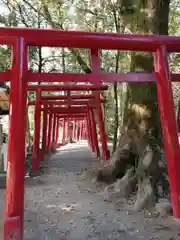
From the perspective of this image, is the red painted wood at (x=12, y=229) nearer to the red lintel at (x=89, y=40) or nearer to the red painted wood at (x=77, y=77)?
the red painted wood at (x=77, y=77)

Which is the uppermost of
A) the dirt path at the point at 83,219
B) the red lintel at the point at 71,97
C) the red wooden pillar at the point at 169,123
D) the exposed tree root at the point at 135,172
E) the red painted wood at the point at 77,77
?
the red lintel at the point at 71,97

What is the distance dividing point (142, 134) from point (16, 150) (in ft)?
11.5

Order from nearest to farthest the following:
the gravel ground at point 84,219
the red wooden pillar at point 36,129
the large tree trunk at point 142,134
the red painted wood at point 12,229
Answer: the red painted wood at point 12,229 → the gravel ground at point 84,219 → the large tree trunk at point 142,134 → the red wooden pillar at point 36,129

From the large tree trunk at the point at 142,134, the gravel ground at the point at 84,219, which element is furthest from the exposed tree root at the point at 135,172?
the gravel ground at the point at 84,219

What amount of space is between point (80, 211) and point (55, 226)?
2.46ft

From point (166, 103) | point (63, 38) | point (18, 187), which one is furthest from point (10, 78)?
point (166, 103)

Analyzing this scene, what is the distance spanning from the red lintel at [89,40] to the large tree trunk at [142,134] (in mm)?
2360

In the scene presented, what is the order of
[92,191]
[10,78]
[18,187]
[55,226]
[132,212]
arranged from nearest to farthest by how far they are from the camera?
[18,187] → [10,78] → [55,226] → [132,212] → [92,191]

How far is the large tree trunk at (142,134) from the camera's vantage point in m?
5.66

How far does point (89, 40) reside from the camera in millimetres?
3604

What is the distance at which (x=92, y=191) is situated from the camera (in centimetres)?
643

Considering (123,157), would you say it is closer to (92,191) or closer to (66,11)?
(92,191)

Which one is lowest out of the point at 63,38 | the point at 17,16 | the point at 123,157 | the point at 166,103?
the point at 123,157

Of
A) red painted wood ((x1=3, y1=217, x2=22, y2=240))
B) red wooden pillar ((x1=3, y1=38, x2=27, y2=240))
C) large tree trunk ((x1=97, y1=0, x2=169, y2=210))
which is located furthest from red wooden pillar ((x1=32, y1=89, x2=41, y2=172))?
red painted wood ((x1=3, y1=217, x2=22, y2=240))
